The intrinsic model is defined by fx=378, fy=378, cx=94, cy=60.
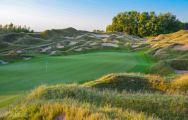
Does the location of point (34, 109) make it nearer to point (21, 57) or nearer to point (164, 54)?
point (21, 57)

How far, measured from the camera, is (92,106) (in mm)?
8258

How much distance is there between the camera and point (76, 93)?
37.6ft

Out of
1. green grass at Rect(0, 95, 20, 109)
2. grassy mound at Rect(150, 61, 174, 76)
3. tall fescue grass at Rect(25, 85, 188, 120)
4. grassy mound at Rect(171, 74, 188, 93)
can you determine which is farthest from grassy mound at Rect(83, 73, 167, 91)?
grassy mound at Rect(150, 61, 174, 76)

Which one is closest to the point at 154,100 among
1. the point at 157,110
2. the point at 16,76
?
the point at 157,110

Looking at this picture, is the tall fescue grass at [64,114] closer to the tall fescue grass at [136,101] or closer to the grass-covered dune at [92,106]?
the grass-covered dune at [92,106]

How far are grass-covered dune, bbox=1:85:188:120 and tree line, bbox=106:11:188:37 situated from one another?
95587 mm

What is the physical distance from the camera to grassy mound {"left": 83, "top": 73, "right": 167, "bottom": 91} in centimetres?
1567

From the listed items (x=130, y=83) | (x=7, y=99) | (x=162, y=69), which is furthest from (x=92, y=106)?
(x=162, y=69)

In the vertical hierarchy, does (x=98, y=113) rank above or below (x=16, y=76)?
above

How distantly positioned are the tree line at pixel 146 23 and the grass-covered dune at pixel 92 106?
95.6m

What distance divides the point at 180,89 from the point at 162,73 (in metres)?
11.2

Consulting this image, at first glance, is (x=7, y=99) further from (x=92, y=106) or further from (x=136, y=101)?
(x=92, y=106)

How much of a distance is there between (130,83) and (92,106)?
26.6 feet

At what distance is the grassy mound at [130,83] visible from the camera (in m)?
15.7
